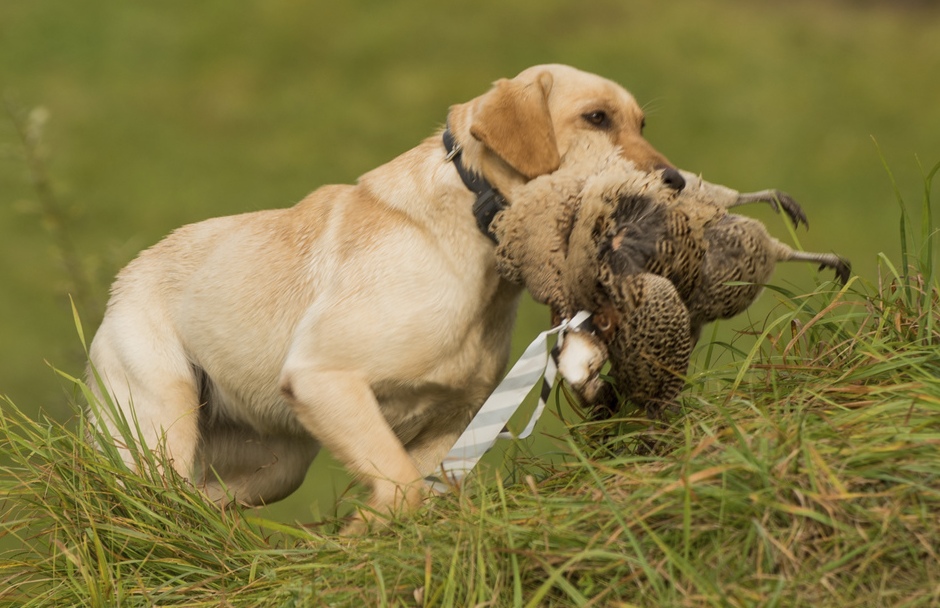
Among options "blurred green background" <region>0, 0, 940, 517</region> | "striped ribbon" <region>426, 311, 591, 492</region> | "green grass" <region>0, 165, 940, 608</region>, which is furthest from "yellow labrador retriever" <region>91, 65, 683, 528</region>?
"blurred green background" <region>0, 0, 940, 517</region>

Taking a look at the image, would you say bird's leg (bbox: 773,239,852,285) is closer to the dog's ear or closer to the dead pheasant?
the dead pheasant

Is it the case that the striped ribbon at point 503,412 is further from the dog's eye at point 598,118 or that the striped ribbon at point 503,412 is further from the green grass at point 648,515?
the dog's eye at point 598,118

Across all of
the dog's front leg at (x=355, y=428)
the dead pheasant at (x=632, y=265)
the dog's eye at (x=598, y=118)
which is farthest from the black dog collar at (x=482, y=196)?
the dog's front leg at (x=355, y=428)

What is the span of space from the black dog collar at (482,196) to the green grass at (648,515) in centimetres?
80

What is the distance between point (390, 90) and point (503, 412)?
11588mm

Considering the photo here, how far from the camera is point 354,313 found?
4.10 metres

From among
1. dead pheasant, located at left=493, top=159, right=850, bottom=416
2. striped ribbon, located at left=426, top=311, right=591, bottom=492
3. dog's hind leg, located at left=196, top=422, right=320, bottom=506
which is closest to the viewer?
dead pheasant, located at left=493, top=159, right=850, bottom=416

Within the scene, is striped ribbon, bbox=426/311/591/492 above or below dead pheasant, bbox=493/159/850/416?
below

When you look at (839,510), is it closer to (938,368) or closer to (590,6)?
(938,368)

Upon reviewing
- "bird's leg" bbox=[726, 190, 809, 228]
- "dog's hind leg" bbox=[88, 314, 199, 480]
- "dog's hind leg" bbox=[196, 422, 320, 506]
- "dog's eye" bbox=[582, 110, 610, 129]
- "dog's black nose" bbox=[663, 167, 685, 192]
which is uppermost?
"dog's eye" bbox=[582, 110, 610, 129]

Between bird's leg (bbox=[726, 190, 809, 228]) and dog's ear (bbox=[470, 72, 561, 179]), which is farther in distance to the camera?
dog's ear (bbox=[470, 72, 561, 179])

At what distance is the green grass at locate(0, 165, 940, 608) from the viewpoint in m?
2.88

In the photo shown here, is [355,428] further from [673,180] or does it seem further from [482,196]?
[673,180]

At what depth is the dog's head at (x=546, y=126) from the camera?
4117 millimetres
